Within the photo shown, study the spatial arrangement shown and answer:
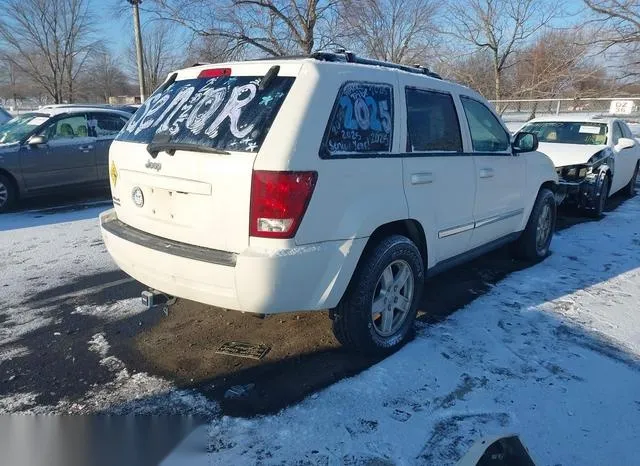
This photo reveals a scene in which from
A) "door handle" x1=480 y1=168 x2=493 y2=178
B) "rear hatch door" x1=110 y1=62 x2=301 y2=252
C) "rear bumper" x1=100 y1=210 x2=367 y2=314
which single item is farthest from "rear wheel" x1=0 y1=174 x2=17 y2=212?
"door handle" x1=480 y1=168 x2=493 y2=178

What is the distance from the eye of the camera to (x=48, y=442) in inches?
101

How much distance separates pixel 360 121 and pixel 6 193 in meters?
7.15

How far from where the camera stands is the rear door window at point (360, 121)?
9.58 feet

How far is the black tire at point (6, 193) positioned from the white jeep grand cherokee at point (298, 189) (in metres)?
5.41

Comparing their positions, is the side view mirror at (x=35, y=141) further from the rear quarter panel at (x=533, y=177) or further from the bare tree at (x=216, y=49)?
the bare tree at (x=216, y=49)

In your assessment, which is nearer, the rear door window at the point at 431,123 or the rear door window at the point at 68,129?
the rear door window at the point at 431,123

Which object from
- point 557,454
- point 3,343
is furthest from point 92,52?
point 557,454

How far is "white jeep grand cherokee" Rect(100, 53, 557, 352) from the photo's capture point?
2.71 metres

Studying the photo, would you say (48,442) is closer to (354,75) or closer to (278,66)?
(278,66)

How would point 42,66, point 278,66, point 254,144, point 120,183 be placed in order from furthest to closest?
point 42,66, point 120,183, point 278,66, point 254,144

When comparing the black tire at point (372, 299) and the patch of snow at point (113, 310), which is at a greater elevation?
the black tire at point (372, 299)

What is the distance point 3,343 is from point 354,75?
3137 mm

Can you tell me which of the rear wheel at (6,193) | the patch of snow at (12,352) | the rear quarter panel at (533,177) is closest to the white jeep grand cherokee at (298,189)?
the patch of snow at (12,352)

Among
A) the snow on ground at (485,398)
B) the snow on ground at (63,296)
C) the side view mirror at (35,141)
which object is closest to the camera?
the snow on ground at (485,398)
